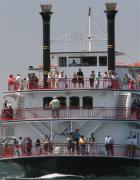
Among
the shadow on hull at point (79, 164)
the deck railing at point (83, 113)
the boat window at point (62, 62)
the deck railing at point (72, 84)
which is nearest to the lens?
the shadow on hull at point (79, 164)

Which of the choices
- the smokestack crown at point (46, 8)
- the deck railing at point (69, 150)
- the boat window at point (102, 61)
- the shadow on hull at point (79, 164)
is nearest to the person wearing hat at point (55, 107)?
the deck railing at point (69, 150)

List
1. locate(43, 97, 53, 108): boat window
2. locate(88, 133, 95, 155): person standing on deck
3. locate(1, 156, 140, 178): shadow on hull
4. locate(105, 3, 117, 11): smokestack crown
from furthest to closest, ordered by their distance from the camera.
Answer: locate(105, 3, 117, 11): smokestack crown, locate(43, 97, 53, 108): boat window, locate(88, 133, 95, 155): person standing on deck, locate(1, 156, 140, 178): shadow on hull

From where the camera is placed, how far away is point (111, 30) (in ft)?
177

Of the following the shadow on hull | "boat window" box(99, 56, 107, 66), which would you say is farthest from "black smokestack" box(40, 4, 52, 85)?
the shadow on hull

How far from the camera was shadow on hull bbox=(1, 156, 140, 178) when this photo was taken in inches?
1956

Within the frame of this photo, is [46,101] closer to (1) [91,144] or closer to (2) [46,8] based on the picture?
(1) [91,144]

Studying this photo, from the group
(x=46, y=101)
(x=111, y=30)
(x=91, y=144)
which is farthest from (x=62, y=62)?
(x=91, y=144)

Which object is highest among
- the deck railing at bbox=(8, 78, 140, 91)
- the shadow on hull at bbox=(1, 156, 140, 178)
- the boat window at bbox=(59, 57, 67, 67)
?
the boat window at bbox=(59, 57, 67, 67)

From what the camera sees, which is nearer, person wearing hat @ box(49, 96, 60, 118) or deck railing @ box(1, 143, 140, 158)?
deck railing @ box(1, 143, 140, 158)

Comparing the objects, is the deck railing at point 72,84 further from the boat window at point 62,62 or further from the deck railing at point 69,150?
the boat window at point 62,62

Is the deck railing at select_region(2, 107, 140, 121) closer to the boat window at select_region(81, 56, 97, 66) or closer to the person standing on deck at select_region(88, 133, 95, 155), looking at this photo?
the person standing on deck at select_region(88, 133, 95, 155)

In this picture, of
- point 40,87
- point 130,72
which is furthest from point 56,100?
point 130,72

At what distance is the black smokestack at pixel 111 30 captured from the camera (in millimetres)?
53438

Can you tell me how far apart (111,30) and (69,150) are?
22.0ft
